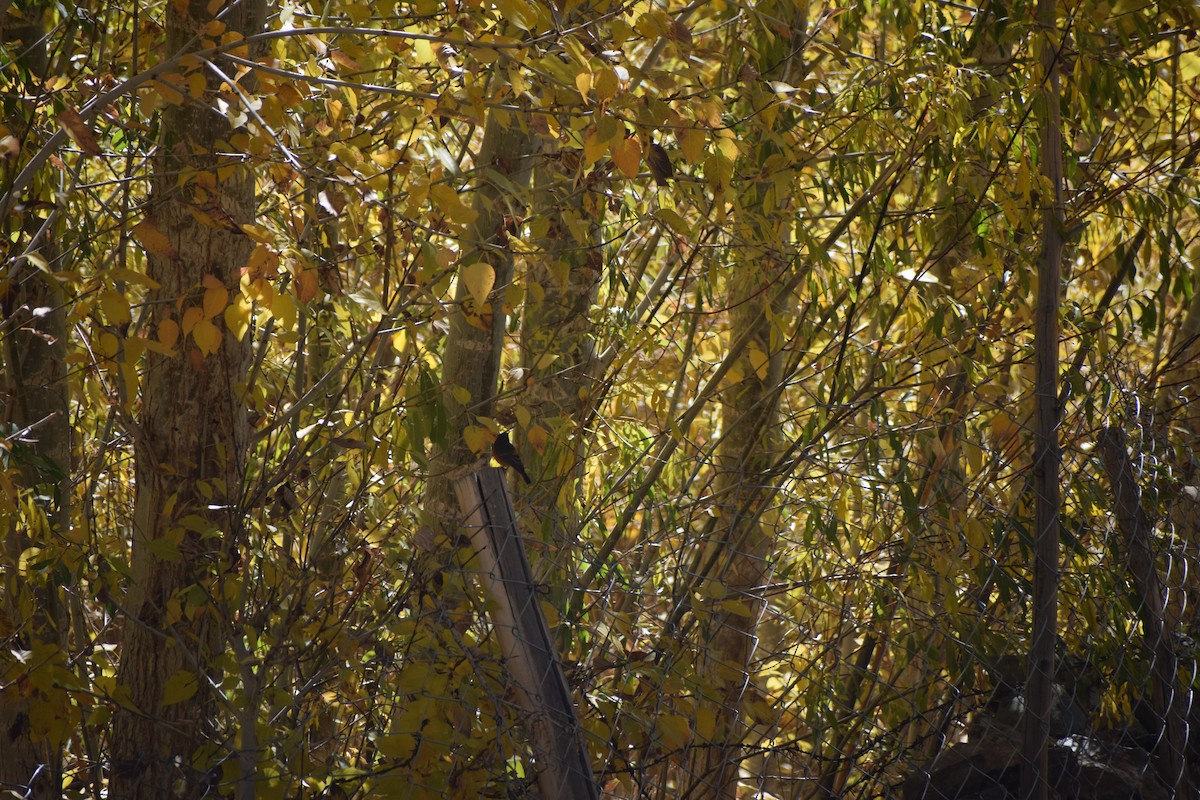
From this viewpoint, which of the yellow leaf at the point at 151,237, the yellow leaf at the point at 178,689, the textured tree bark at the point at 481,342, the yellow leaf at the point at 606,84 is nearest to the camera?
the yellow leaf at the point at 606,84

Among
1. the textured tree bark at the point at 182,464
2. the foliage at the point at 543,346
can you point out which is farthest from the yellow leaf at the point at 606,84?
the textured tree bark at the point at 182,464

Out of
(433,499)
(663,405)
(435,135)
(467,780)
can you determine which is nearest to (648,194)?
(663,405)

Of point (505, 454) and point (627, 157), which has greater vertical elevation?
point (627, 157)

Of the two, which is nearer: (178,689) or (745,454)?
(178,689)

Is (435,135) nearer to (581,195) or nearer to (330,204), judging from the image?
(581,195)

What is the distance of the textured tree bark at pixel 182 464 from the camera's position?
89.2 inches

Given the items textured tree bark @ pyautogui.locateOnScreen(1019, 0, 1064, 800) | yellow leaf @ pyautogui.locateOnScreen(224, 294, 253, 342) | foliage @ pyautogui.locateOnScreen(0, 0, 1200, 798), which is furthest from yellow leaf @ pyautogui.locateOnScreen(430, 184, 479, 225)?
textured tree bark @ pyautogui.locateOnScreen(1019, 0, 1064, 800)

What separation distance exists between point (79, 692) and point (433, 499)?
1.11 m

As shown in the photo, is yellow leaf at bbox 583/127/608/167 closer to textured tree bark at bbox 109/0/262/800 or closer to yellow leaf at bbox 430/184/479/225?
yellow leaf at bbox 430/184/479/225

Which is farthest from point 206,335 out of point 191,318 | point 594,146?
point 594,146

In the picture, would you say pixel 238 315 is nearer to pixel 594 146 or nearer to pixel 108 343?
pixel 108 343

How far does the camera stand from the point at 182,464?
2.33m

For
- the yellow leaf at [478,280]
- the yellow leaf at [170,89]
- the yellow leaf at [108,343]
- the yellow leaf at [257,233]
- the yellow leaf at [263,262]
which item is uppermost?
the yellow leaf at [170,89]

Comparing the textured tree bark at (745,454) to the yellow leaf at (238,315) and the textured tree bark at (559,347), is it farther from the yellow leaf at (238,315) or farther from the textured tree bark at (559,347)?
the yellow leaf at (238,315)
